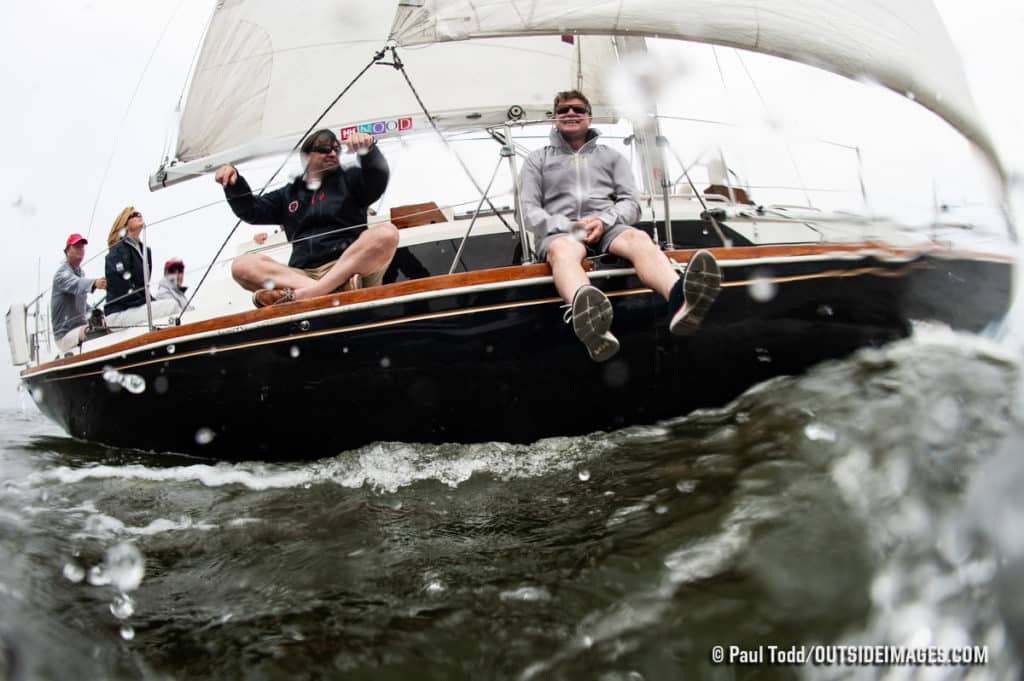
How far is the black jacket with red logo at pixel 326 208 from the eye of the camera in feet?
12.0

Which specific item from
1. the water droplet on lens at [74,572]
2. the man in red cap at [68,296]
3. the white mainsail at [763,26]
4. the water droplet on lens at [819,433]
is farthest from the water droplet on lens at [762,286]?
the man in red cap at [68,296]

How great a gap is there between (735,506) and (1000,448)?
83 centimetres

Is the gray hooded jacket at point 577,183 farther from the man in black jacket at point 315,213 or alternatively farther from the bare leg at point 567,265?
the man in black jacket at point 315,213

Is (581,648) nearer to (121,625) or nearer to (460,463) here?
(121,625)

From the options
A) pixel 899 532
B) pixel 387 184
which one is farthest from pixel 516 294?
pixel 899 532

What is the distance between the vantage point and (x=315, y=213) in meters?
3.75

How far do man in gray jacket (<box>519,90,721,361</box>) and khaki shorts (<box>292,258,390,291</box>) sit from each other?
0.78 metres

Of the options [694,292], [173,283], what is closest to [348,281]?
[694,292]

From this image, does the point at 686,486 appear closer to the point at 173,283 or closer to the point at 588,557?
the point at 588,557

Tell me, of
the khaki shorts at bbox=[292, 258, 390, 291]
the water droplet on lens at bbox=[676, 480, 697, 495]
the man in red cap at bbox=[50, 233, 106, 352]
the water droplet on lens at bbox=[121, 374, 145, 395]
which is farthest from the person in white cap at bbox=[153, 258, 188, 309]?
the water droplet on lens at bbox=[676, 480, 697, 495]

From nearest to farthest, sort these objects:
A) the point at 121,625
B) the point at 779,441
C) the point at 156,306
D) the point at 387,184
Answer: the point at 121,625, the point at 779,441, the point at 387,184, the point at 156,306

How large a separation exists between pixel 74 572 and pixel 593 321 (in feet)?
5.82

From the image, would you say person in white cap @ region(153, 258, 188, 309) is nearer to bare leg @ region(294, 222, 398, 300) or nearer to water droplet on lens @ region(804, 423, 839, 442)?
bare leg @ region(294, 222, 398, 300)

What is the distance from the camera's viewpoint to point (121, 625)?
5.54 feet
